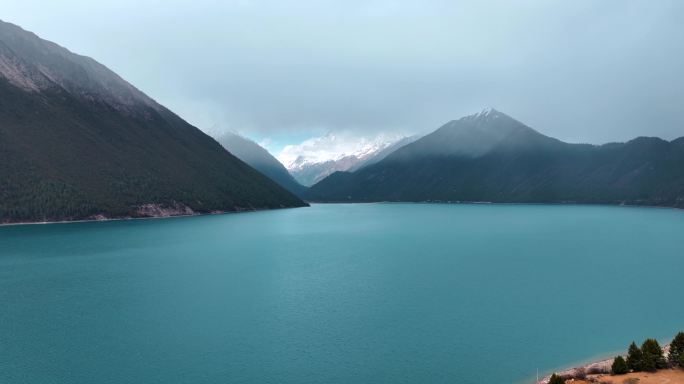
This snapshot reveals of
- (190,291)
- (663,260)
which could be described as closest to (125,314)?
(190,291)

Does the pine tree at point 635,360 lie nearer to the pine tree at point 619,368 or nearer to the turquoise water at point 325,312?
the pine tree at point 619,368

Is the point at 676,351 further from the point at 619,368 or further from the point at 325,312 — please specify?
the point at 325,312

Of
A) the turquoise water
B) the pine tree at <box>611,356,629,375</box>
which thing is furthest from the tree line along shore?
the turquoise water

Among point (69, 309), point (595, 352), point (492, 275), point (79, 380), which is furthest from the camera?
point (492, 275)

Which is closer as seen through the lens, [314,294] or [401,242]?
[314,294]

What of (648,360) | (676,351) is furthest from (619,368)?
(676,351)

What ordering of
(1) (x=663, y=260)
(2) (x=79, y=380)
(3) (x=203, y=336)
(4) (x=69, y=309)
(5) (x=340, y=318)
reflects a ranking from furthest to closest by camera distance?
(1) (x=663, y=260) < (4) (x=69, y=309) < (5) (x=340, y=318) < (3) (x=203, y=336) < (2) (x=79, y=380)

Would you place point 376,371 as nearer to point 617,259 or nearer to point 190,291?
point 190,291
